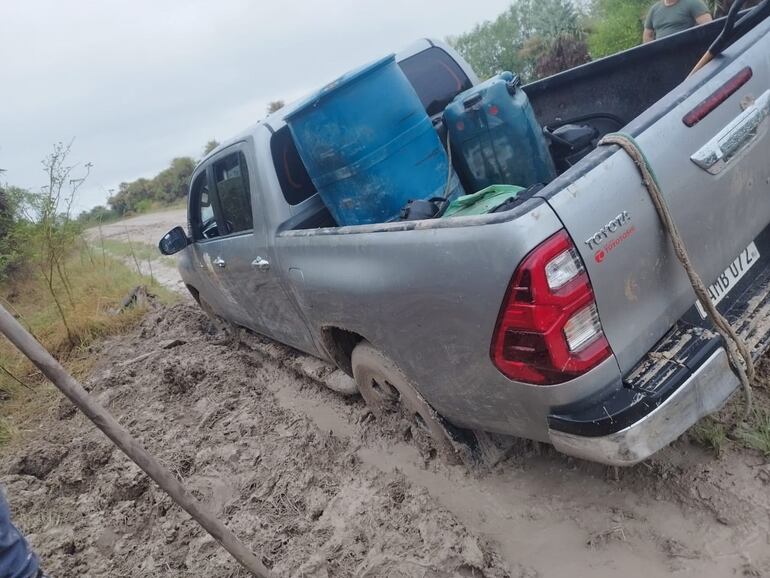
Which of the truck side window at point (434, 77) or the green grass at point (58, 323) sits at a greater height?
the truck side window at point (434, 77)

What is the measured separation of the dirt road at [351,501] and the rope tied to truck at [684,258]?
19.8 inches

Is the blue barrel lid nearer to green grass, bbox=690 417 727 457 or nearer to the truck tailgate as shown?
the truck tailgate

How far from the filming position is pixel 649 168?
5.70ft

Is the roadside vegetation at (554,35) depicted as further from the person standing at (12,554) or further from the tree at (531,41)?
the person standing at (12,554)

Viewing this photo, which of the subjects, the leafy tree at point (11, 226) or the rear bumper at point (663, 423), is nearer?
the rear bumper at point (663, 423)

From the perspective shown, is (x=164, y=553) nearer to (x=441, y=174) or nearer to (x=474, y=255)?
(x=474, y=255)

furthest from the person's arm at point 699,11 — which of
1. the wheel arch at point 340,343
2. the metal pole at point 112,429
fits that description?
the metal pole at point 112,429

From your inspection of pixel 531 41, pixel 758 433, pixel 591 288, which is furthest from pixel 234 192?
pixel 531 41

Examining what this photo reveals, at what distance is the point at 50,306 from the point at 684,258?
8.87 meters

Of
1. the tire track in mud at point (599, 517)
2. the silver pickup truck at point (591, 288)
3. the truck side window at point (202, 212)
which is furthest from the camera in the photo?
the truck side window at point (202, 212)

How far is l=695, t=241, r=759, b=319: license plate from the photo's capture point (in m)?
2.05

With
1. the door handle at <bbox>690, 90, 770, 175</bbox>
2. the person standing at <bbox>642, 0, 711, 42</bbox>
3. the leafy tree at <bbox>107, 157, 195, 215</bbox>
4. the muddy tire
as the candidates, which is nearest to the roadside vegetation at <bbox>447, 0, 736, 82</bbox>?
the person standing at <bbox>642, 0, 711, 42</bbox>

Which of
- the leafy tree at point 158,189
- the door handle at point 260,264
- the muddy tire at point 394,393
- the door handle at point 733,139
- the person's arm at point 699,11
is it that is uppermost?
the leafy tree at point 158,189

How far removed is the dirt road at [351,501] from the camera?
6.49 feet
